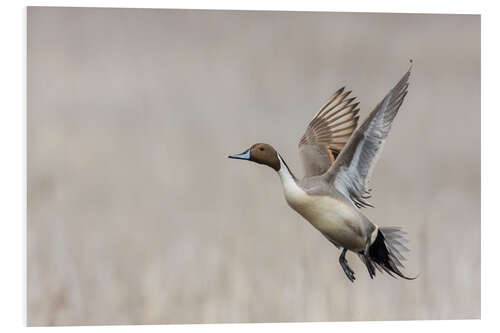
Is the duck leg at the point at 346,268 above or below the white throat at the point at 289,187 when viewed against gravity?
below

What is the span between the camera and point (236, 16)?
3145 mm

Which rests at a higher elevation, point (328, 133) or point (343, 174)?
point (328, 133)

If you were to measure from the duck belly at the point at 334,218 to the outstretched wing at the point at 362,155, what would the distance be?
0.06m

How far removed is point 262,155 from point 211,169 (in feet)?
0.70

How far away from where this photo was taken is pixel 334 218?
3.04 meters

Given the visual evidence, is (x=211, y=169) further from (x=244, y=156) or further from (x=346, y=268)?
(x=346, y=268)

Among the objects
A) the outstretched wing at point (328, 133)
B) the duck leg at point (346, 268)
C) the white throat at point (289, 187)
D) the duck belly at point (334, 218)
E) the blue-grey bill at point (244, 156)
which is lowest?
the duck leg at point (346, 268)

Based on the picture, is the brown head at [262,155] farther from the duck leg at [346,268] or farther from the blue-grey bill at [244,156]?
the duck leg at [346,268]

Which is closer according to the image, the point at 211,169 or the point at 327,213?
the point at 327,213

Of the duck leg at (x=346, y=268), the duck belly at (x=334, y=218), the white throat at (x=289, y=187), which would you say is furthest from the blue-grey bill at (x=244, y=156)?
the duck leg at (x=346, y=268)

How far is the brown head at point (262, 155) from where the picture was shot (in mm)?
3064

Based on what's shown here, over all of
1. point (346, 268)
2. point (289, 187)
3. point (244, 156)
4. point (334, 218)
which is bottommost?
point (346, 268)

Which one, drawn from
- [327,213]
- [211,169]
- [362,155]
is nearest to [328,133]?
[362,155]

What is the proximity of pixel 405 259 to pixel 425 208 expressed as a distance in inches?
8.5
